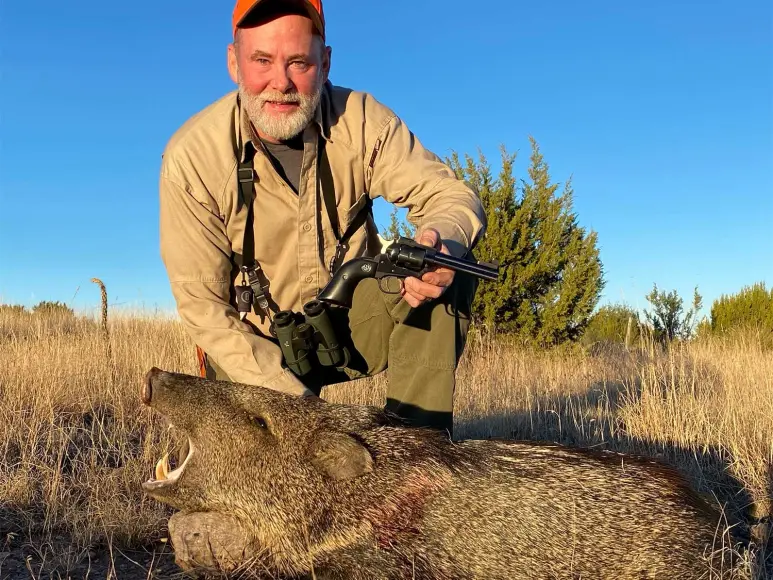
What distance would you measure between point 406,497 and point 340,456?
28 centimetres

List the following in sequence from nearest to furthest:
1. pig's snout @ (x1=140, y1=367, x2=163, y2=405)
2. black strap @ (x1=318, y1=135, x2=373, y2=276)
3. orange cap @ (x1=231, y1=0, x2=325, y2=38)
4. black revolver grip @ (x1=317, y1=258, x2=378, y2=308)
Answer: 1. pig's snout @ (x1=140, y1=367, x2=163, y2=405)
2. black revolver grip @ (x1=317, y1=258, x2=378, y2=308)
3. orange cap @ (x1=231, y1=0, x2=325, y2=38)
4. black strap @ (x1=318, y1=135, x2=373, y2=276)

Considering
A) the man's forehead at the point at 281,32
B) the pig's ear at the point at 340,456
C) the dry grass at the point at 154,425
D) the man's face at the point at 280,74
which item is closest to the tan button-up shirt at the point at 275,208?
the man's face at the point at 280,74

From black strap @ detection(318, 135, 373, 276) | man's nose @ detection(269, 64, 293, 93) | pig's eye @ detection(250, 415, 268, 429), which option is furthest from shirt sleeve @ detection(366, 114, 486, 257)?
pig's eye @ detection(250, 415, 268, 429)

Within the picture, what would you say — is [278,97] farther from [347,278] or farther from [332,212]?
[347,278]

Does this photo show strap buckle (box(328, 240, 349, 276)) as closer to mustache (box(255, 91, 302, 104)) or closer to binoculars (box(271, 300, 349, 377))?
binoculars (box(271, 300, 349, 377))

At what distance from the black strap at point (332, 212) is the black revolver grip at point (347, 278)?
387mm

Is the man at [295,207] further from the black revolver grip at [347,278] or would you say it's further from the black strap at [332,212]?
the black revolver grip at [347,278]

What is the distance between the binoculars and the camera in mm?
3439

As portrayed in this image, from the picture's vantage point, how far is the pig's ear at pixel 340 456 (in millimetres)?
2504

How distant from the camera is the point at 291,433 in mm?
2615

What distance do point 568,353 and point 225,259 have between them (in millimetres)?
7056

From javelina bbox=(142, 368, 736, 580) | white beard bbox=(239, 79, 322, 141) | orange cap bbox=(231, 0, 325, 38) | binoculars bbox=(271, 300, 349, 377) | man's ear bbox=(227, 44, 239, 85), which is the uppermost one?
orange cap bbox=(231, 0, 325, 38)

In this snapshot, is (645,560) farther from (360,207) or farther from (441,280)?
(360,207)

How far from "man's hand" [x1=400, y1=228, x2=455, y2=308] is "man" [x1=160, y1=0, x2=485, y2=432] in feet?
0.47
